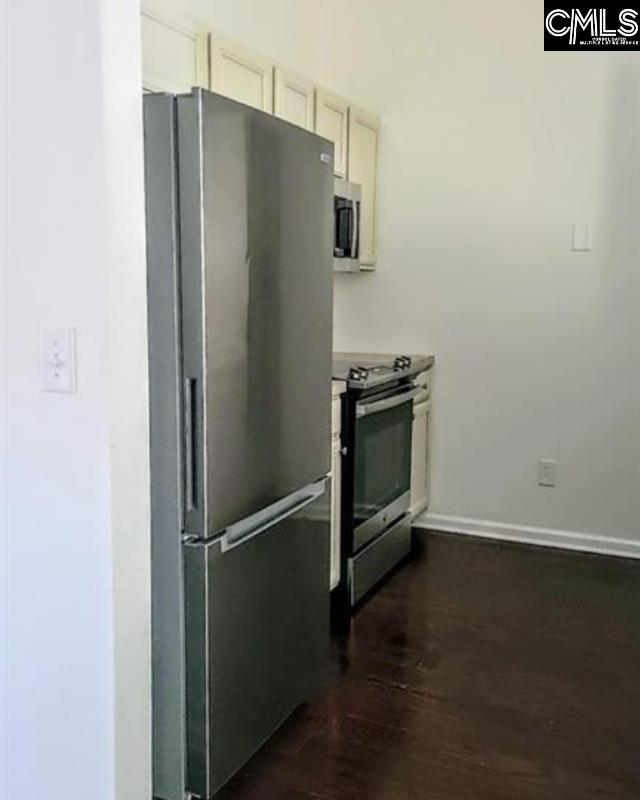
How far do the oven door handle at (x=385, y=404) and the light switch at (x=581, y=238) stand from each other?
1.01 m

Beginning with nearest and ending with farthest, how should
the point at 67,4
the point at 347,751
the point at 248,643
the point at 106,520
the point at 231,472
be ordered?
the point at 67,4, the point at 106,520, the point at 231,472, the point at 248,643, the point at 347,751

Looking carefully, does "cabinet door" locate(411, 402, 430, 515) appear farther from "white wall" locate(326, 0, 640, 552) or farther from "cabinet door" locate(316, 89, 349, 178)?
"cabinet door" locate(316, 89, 349, 178)

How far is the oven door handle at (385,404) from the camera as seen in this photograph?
299cm

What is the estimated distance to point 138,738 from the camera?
1.62 metres

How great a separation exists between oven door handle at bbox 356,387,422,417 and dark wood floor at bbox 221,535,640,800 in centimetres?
77

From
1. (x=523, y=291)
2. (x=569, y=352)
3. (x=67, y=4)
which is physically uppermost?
(x=67, y=4)

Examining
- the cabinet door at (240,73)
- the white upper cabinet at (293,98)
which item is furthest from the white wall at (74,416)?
the white upper cabinet at (293,98)

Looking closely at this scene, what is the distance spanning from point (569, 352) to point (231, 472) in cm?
242

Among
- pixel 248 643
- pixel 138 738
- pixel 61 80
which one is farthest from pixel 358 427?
pixel 61 80

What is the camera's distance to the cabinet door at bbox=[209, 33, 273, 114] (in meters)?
2.66

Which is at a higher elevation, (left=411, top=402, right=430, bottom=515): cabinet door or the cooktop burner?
the cooktop burner

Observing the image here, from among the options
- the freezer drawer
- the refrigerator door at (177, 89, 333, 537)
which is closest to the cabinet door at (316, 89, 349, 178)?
the refrigerator door at (177, 89, 333, 537)

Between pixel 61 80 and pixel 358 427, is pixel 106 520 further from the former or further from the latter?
pixel 358 427

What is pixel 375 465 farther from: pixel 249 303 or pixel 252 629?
pixel 249 303
